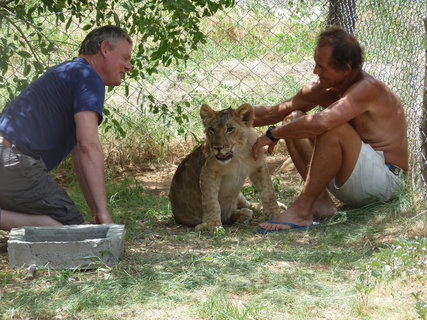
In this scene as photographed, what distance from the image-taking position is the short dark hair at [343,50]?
17.0 feet

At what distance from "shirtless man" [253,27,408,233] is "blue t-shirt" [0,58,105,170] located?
1.53 meters

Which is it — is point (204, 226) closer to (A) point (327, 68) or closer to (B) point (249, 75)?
(A) point (327, 68)

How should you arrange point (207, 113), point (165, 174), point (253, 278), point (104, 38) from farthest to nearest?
point (165, 174)
point (207, 113)
point (104, 38)
point (253, 278)

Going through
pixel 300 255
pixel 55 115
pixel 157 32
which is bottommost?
pixel 300 255

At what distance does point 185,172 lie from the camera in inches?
224

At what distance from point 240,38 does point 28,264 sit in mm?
7114

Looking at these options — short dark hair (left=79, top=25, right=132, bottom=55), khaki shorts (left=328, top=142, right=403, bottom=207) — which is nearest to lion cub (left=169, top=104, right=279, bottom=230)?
khaki shorts (left=328, top=142, right=403, bottom=207)

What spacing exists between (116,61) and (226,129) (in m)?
1.05

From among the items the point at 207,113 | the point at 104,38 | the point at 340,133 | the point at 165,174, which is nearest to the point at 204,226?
the point at 207,113

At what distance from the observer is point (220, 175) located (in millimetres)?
5398

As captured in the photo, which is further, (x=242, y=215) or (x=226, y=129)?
(x=242, y=215)

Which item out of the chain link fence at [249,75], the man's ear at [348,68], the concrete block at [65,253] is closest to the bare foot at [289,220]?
the chain link fence at [249,75]

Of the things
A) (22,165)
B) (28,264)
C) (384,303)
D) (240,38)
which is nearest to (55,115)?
(22,165)

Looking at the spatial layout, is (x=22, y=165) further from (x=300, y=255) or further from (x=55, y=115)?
(x=300, y=255)
